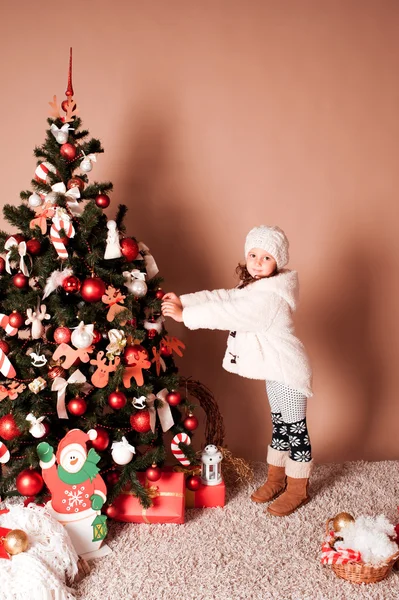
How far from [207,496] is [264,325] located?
766 millimetres

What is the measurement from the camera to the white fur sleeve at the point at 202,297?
2.34 m

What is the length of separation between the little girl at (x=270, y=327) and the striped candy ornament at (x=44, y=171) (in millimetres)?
630

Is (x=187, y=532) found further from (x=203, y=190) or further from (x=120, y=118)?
(x=120, y=118)

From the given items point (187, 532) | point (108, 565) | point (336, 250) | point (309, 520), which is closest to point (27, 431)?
point (108, 565)

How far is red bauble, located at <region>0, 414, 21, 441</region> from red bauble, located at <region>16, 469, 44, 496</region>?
14 centimetres

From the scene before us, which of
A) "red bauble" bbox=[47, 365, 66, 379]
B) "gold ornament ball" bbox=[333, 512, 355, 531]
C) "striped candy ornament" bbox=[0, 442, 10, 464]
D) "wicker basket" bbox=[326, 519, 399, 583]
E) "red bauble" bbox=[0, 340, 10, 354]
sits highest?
"red bauble" bbox=[0, 340, 10, 354]

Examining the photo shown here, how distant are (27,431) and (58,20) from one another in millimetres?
1876

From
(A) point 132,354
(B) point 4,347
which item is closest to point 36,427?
(B) point 4,347

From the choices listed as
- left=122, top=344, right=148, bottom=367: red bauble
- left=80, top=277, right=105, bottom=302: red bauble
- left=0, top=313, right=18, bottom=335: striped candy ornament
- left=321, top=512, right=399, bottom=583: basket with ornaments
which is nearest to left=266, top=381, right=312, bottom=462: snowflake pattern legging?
left=321, top=512, right=399, bottom=583: basket with ornaments

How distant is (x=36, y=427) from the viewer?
2.06m

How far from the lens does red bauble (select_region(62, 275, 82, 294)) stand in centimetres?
205

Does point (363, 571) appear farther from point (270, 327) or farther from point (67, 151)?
point (67, 151)

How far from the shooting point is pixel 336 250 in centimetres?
290

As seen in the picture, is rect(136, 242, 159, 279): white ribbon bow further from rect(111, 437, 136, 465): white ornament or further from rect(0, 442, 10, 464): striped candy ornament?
rect(0, 442, 10, 464): striped candy ornament
